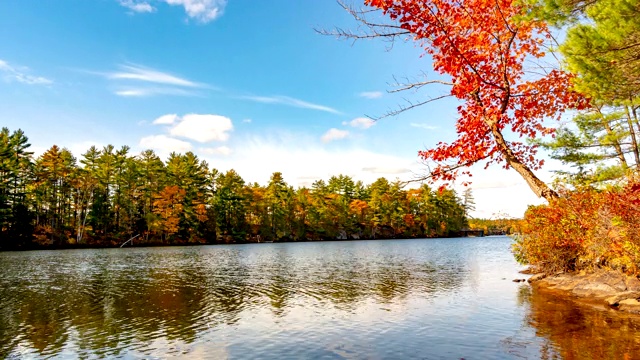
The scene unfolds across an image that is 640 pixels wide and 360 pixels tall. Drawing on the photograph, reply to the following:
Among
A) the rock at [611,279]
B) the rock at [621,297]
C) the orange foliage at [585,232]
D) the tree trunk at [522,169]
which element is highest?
the tree trunk at [522,169]

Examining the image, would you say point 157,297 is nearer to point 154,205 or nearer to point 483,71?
point 483,71

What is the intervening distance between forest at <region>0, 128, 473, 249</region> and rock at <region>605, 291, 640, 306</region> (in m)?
30.7

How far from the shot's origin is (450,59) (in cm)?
982

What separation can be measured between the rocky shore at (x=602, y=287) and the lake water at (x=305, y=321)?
1057mm

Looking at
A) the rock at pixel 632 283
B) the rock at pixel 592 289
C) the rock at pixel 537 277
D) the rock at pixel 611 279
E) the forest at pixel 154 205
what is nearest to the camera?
the rock at pixel 632 283

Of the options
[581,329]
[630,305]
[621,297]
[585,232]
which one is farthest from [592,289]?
[581,329]

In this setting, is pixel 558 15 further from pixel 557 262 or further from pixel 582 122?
pixel 557 262

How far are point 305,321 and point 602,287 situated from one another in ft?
43.3

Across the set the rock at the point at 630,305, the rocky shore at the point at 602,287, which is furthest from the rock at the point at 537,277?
the rock at the point at 630,305

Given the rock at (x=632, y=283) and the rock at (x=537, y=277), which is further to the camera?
the rock at (x=537, y=277)

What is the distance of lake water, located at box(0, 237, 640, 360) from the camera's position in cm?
1038

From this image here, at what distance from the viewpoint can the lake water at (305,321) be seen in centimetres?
1038

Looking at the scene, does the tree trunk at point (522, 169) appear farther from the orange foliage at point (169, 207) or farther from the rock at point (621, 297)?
the orange foliage at point (169, 207)

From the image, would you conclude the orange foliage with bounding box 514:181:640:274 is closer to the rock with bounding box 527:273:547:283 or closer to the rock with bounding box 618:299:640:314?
the rock with bounding box 527:273:547:283
